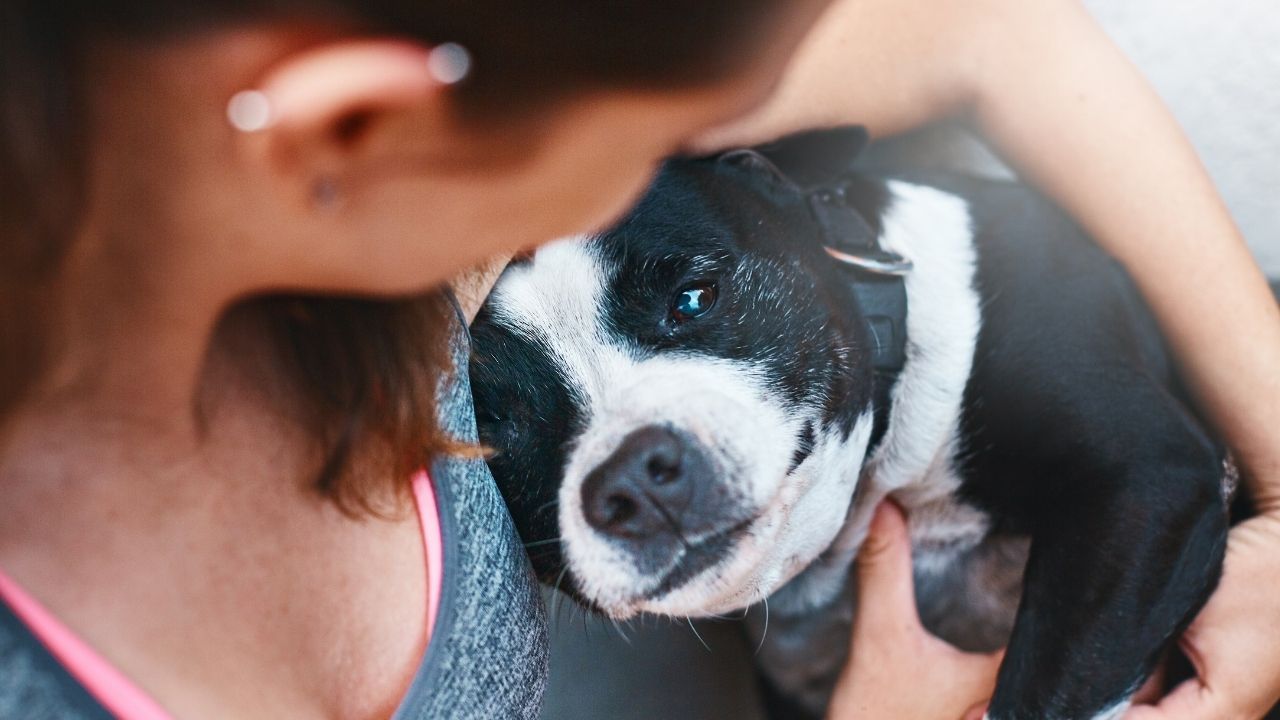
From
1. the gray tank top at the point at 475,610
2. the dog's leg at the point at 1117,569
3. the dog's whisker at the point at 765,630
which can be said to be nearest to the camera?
the gray tank top at the point at 475,610

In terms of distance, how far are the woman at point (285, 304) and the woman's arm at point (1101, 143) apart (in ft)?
1.68

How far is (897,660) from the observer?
909 mm

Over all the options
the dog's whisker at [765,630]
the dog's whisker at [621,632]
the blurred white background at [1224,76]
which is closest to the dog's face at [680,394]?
the dog's whisker at [621,632]

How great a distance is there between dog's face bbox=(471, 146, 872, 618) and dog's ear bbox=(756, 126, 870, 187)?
0.03 metres

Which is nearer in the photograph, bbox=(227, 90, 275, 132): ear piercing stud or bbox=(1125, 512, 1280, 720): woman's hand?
bbox=(227, 90, 275, 132): ear piercing stud

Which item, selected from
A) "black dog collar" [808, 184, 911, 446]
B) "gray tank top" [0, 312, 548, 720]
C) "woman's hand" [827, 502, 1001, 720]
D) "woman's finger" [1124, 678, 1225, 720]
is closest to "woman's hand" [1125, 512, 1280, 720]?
"woman's finger" [1124, 678, 1225, 720]

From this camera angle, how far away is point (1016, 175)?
1.01 metres

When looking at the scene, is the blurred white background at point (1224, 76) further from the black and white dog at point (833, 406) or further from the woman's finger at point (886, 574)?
the woman's finger at point (886, 574)

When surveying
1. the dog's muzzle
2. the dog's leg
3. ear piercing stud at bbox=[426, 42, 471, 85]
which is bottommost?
the dog's leg

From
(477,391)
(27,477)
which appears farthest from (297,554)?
(477,391)

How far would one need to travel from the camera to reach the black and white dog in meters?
0.72

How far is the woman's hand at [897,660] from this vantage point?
2.93ft

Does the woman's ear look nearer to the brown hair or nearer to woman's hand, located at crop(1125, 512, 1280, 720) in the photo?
the brown hair

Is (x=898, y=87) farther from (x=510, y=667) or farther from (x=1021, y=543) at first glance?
(x=510, y=667)
